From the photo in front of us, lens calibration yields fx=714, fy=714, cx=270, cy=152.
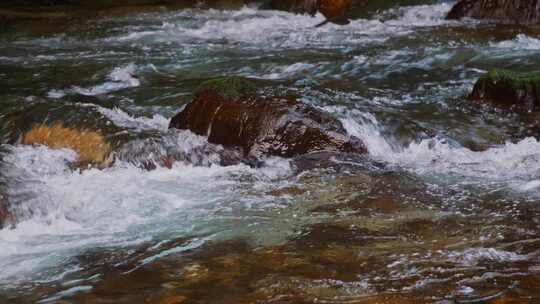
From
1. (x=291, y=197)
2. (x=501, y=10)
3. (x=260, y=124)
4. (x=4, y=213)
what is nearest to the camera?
(x=4, y=213)

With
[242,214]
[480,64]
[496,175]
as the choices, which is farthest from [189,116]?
[480,64]

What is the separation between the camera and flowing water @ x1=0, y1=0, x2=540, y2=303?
3.67 m

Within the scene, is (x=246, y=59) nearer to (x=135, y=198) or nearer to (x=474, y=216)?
(x=135, y=198)

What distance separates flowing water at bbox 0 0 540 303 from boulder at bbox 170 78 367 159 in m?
0.24

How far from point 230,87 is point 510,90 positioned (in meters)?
3.14

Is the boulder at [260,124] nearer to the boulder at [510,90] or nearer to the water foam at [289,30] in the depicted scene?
the boulder at [510,90]

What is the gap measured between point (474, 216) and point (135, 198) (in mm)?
2463

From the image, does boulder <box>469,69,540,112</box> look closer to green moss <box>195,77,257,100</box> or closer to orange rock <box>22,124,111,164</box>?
green moss <box>195,77,257,100</box>

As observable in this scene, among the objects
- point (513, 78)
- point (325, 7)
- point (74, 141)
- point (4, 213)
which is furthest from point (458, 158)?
point (325, 7)

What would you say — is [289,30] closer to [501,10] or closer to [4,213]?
[501,10]

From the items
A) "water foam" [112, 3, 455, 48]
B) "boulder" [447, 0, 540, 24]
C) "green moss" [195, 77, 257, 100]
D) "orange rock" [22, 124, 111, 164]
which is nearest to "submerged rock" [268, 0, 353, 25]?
"water foam" [112, 3, 455, 48]

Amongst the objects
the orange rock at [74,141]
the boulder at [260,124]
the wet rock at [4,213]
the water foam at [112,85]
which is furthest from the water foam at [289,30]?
the wet rock at [4,213]

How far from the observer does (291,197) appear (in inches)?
207

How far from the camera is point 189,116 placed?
6988mm
